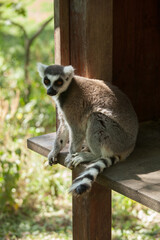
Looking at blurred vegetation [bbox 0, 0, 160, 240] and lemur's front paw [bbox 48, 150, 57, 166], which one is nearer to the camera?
lemur's front paw [bbox 48, 150, 57, 166]

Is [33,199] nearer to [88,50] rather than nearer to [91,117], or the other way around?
[91,117]

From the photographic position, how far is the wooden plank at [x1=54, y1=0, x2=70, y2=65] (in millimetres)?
2926

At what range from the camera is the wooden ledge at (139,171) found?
2.22 m

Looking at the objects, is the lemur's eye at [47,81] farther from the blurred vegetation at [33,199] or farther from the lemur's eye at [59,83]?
the blurred vegetation at [33,199]

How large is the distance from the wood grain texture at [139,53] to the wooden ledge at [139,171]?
0.46 meters

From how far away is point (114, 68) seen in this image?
11.3ft

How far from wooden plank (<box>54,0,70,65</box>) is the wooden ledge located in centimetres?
77

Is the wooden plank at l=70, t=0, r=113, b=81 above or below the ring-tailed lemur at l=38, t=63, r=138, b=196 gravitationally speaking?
above

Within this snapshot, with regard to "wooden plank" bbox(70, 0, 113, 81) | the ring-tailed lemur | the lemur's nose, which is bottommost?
the ring-tailed lemur

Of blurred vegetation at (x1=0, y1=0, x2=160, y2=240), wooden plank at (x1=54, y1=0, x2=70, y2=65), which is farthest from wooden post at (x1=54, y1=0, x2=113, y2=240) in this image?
blurred vegetation at (x1=0, y1=0, x2=160, y2=240)

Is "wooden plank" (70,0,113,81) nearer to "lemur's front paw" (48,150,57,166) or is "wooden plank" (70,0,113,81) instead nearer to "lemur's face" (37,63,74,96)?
"lemur's face" (37,63,74,96)

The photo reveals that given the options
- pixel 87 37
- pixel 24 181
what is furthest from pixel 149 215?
pixel 87 37

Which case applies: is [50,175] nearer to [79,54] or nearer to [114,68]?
[114,68]

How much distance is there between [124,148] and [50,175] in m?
2.58
